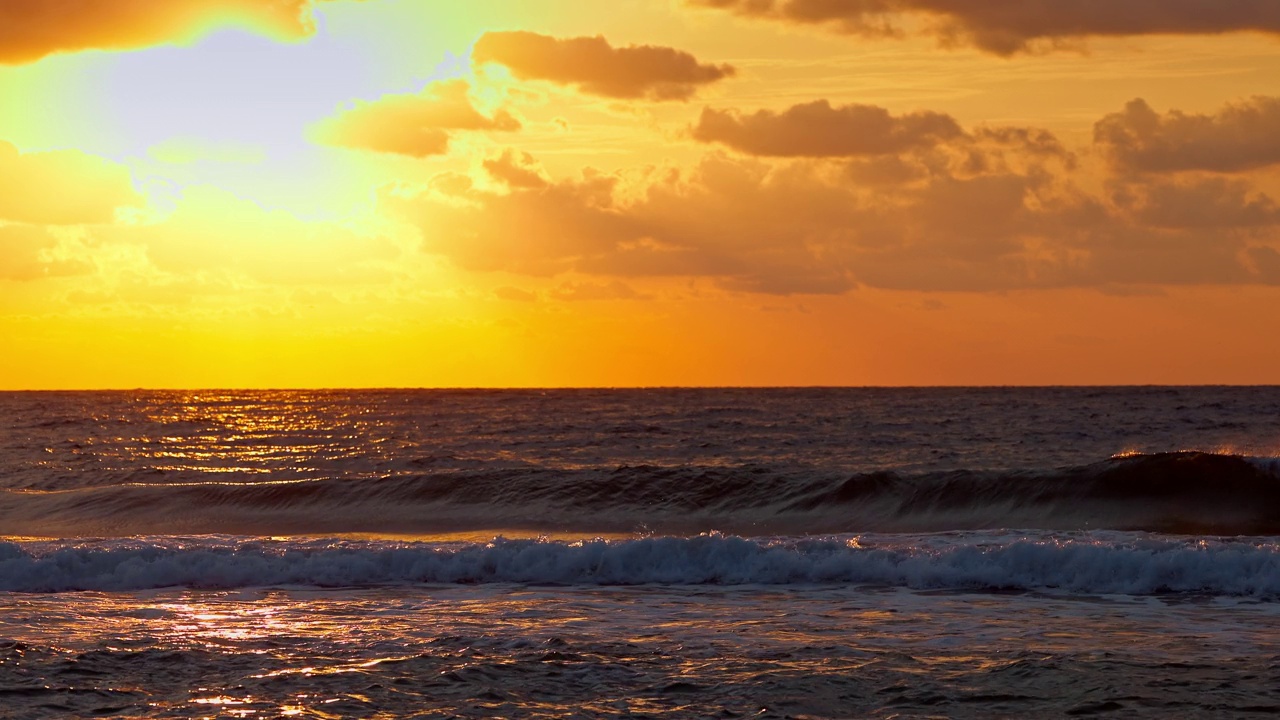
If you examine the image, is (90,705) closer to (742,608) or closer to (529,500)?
(742,608)

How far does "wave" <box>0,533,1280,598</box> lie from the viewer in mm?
16438

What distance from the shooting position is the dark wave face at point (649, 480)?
26.4 metres

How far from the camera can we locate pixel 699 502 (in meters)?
28.5

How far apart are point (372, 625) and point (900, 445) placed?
35.1 m

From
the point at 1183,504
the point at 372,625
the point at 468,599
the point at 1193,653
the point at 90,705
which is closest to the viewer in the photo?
the point at 90,705

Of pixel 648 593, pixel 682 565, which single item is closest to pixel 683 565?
pixel 682 565

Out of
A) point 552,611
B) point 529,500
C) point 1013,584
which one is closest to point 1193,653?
point 1013,584

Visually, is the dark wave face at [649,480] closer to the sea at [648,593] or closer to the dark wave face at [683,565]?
the sea at [648,593]

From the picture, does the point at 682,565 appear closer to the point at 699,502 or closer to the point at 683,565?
the point at 683,565

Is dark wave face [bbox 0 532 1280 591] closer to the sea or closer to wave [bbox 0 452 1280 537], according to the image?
the sea

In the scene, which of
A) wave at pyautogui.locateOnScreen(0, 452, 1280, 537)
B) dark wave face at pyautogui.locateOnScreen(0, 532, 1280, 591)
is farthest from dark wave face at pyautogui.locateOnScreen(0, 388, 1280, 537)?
dark wave face at pyautogui.locateOnScreen(0, 532, 1280, 591)

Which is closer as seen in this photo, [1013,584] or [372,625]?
[372,625]

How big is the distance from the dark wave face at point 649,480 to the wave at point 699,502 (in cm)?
7

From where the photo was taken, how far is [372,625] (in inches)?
531
